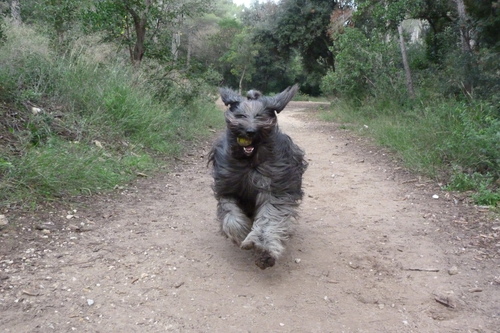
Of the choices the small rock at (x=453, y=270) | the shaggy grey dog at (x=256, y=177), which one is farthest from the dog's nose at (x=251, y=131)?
the small rock at (x=453, y=270)

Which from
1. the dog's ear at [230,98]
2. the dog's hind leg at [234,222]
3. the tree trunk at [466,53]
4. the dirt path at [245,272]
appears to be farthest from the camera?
the tree trunk at [466,53]

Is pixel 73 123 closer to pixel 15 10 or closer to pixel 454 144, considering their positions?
pixel 15 10

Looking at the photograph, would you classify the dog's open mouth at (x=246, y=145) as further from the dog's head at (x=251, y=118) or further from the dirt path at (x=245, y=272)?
the dirt path at (x=245, y=272)

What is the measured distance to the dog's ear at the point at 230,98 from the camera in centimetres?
402

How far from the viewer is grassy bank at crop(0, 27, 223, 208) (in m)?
5.07

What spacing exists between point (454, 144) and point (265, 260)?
4.11 m

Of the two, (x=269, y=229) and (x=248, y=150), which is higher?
(x=248, y=150)

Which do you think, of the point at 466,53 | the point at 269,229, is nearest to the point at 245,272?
the point at 269,229

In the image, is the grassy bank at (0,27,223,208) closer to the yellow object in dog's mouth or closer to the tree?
the tree

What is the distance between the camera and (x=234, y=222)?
12.8 feet

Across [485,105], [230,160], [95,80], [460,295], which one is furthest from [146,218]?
[485,105]

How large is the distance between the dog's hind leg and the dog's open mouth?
0.52 m

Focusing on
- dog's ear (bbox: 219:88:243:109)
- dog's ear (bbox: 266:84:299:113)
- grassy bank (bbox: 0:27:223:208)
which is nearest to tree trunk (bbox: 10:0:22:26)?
grassy bank (bbox: 0:27:223:208)

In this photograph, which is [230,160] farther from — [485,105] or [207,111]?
[207,111]
